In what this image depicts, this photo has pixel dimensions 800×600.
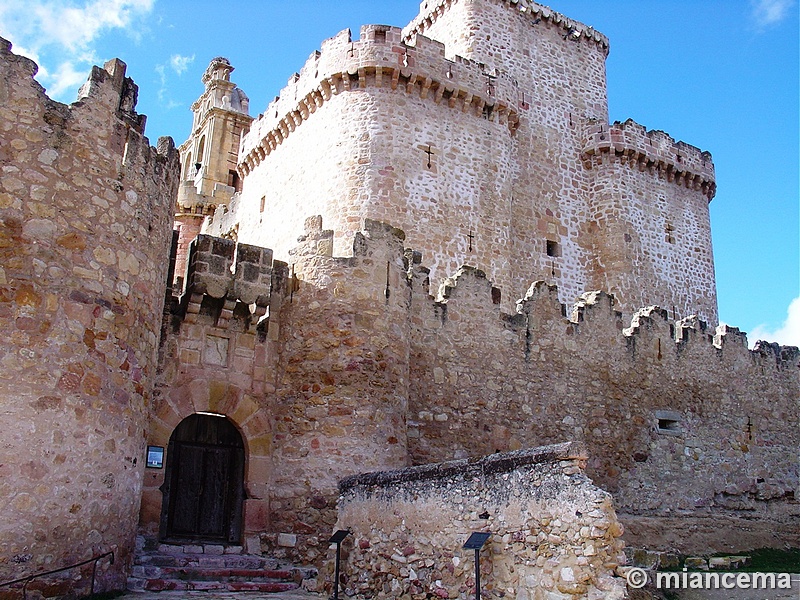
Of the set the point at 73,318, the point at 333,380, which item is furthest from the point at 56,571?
the point at 333,380

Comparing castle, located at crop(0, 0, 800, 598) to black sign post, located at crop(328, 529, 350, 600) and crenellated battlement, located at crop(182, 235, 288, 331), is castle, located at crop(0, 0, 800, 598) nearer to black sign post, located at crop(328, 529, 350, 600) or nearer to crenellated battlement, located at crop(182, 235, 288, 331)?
crenellated battlement, located at crop(182, 235, 288, 331)

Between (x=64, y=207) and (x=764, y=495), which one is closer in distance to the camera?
(x=64, y=207)

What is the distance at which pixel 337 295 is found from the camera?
39.2 feet

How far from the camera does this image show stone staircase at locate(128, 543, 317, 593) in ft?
31.3

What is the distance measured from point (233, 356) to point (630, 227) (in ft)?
43.9

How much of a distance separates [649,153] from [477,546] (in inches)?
694

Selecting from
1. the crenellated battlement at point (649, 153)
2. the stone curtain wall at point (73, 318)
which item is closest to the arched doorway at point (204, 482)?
the stone curtain wall at point (73, 318)

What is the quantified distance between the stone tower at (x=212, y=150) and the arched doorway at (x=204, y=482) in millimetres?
14711

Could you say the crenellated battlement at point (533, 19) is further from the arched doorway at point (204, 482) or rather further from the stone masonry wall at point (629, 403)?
the arched doorway at point (204, 482)

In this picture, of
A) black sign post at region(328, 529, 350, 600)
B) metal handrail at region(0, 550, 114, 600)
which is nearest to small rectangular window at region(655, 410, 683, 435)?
black sign post at region(328, 529, 350, 600)

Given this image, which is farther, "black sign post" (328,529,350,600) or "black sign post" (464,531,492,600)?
"black sign post" (328,529,350,600)

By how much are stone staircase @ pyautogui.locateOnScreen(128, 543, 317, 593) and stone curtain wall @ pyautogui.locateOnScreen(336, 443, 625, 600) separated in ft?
3.85

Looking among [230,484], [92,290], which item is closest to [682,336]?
[230,484]

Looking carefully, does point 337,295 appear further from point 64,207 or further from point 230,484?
point 64,207
